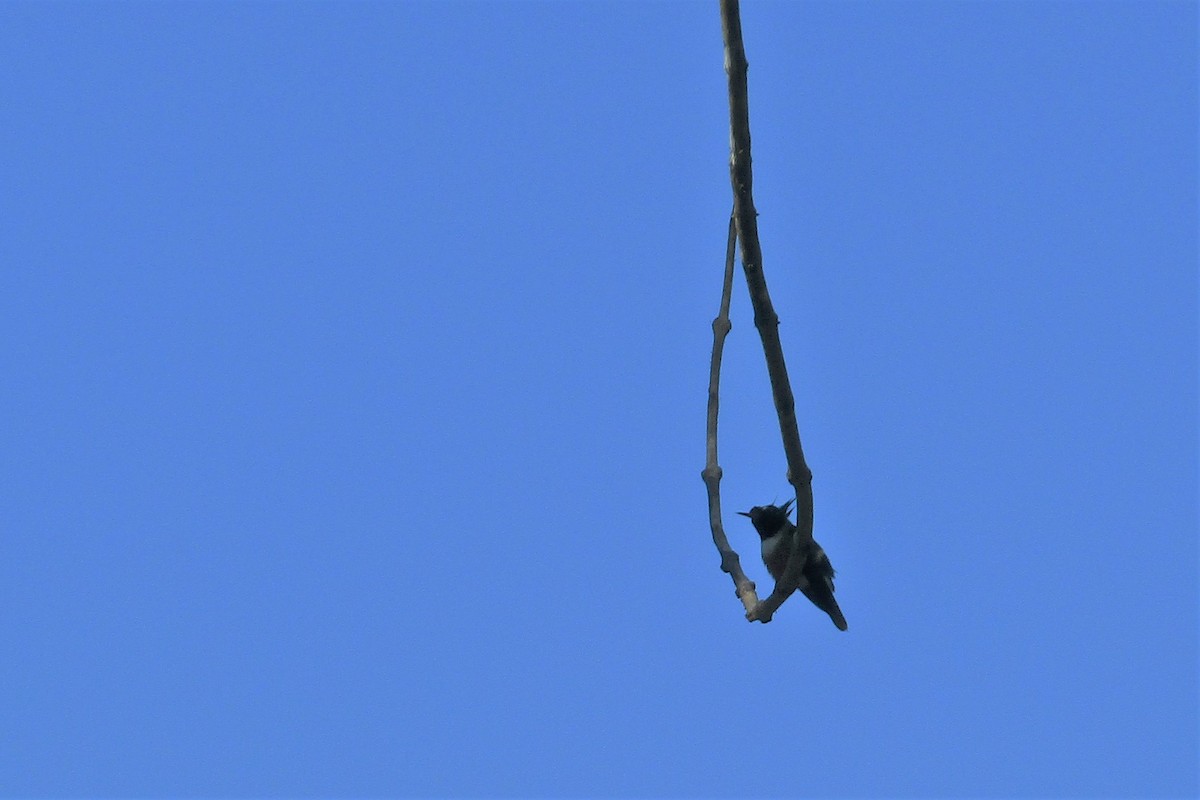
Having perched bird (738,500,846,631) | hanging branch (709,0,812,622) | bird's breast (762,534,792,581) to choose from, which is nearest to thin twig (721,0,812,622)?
hanging branch (709,0,812,622)

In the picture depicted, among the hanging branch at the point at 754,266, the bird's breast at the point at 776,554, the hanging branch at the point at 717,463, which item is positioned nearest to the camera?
the hanging branch at the point at 754,266

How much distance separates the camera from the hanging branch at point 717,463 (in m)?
5.29

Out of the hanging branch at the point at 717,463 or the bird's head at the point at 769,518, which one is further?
the bird's head at the point at 769,518

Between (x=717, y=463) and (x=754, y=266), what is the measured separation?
123 centimetres

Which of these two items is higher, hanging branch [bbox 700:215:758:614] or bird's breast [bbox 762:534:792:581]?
bird's breast [bbox 762:534:792:581]

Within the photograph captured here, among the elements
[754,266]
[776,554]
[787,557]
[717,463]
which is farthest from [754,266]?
[776,554]

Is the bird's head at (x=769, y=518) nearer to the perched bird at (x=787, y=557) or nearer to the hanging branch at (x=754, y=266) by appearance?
the perched bird at (x=787, y=557)

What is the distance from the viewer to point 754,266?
171 inches

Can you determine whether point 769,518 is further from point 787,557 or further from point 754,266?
point 754,266

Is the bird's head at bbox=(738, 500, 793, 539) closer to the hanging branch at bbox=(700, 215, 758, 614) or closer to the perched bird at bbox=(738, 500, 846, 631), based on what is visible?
the perched bird at bbox=(738, 500, 846, 631)

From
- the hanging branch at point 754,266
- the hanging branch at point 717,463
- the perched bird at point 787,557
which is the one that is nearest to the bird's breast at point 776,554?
the perched bird at point 787,557

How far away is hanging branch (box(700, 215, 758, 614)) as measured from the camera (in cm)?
529

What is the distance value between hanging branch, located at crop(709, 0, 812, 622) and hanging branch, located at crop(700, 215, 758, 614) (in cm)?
35

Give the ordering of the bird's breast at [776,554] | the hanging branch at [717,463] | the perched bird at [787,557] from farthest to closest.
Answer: the bird's breast at [776,554]
the perched bird at [787,557]
the hanging branch at [717,463]
